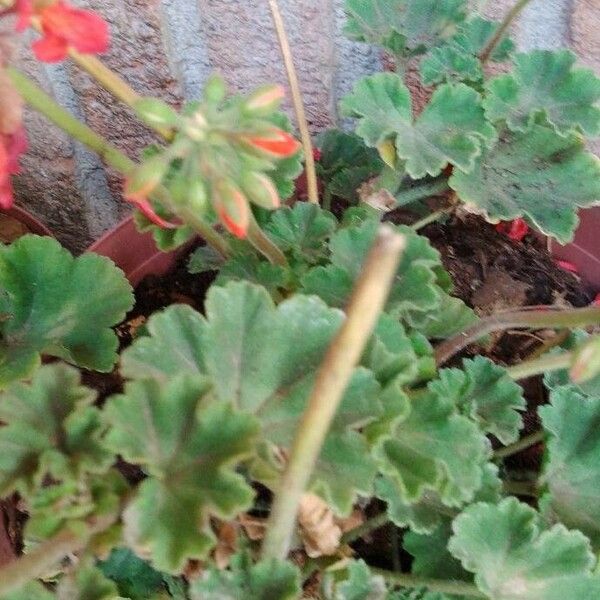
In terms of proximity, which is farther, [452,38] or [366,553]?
[452,38]

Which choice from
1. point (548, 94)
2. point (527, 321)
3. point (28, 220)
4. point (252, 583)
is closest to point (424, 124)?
point (548, 94)

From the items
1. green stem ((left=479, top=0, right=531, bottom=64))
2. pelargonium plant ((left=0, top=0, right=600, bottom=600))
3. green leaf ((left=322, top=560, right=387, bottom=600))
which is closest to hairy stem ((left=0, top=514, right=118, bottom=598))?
pelargonium plant ((left=0, top=0, right=600, bottom=600))

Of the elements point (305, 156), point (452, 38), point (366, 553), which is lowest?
point (366, 553)

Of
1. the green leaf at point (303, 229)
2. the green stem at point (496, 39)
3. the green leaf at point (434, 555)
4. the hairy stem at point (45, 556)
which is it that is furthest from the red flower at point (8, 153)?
the green stem at point (496, 39)

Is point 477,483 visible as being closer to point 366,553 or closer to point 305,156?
point 366,553

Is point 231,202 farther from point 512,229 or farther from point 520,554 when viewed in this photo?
point 512,229

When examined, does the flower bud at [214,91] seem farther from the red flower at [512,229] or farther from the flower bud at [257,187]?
the red flower at [512,229]

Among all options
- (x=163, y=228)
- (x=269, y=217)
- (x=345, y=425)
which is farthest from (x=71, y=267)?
(x=345, y=425)

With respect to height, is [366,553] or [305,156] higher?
[305,156]
